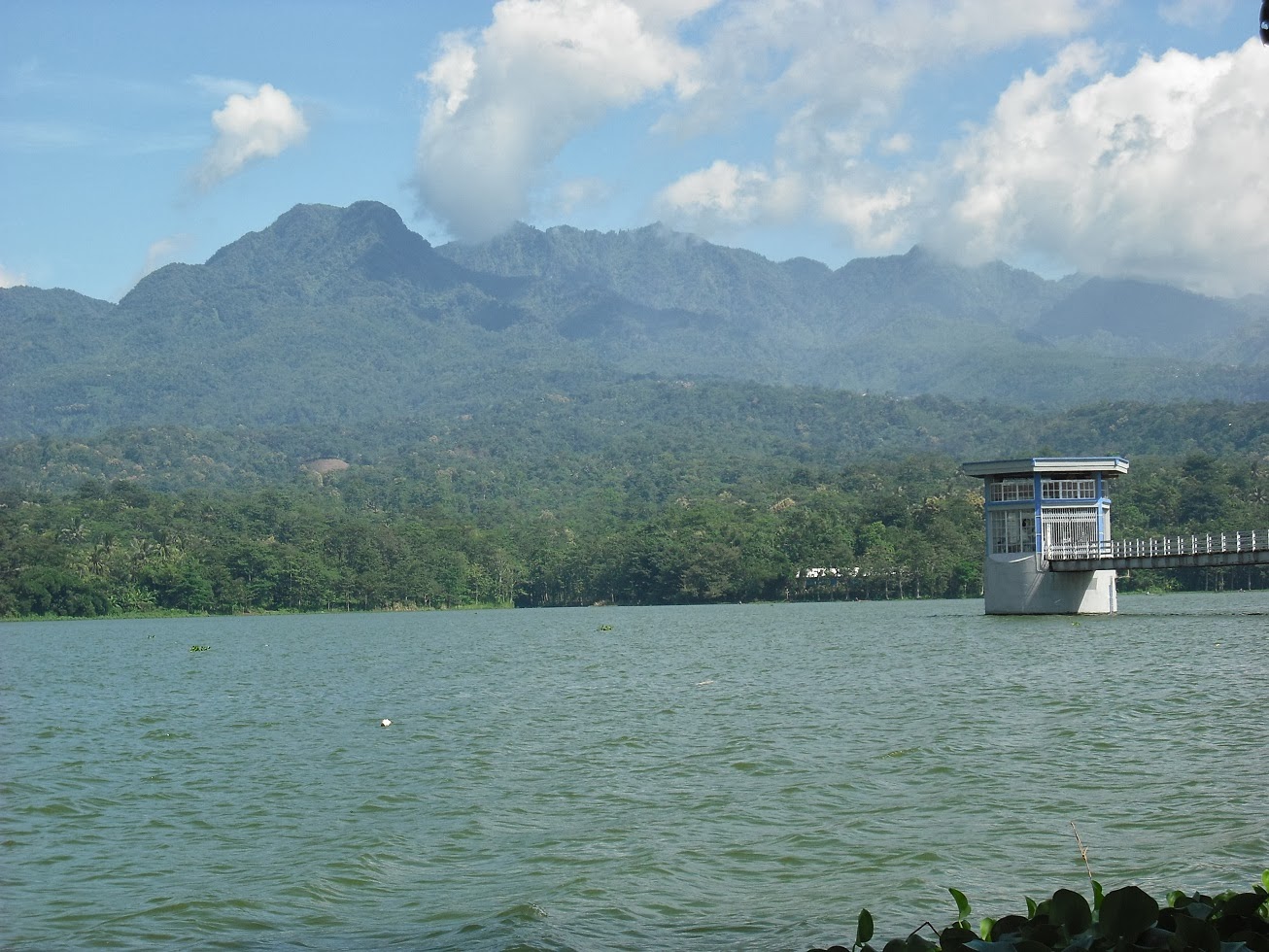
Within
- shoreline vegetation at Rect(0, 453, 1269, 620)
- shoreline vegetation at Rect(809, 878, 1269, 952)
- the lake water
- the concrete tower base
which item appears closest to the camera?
shoreline vegetation at Rect(809, 878, 1269, 952)

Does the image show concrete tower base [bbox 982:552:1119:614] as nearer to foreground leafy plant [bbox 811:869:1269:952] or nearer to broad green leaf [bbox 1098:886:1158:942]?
foreground leafy plant [bbox 811:869:1269:952]

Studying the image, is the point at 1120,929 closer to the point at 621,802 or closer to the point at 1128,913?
the point at 1128,913

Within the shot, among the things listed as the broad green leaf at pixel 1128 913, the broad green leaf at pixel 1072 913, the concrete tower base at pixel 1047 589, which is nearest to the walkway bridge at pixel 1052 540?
the concrete tower base at pixel 1047 589

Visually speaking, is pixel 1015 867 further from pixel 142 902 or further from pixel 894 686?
pixel 894 686

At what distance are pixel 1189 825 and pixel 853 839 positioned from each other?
4.07 metres

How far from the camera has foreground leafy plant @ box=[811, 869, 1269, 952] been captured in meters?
6.96

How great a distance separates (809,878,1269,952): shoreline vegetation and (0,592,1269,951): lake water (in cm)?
556

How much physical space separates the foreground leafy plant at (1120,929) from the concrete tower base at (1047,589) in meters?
67.5

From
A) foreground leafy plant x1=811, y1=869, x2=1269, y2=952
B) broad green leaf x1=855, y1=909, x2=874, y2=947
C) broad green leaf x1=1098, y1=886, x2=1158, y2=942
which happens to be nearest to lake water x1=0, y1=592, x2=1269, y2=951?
broad green leaf x1=855, y1=909, x2=874, y2=947

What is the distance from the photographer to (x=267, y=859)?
17250mm

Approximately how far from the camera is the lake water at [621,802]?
14.5 meters

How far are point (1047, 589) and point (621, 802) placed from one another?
2248 inches

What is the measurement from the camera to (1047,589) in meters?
72.9

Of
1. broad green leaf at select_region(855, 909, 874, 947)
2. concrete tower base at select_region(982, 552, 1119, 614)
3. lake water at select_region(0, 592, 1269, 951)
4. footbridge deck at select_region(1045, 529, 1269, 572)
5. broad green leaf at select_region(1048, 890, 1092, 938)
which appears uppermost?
footbridge deck at select_region(1045, 529, 1269, 572)
